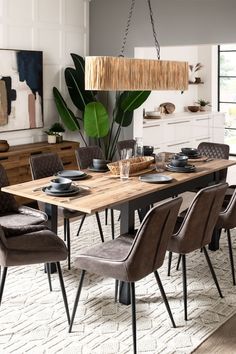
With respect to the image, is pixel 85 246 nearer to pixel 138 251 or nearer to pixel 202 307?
pixel 202 307

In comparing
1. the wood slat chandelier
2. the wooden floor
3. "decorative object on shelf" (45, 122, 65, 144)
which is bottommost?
the wooden floor

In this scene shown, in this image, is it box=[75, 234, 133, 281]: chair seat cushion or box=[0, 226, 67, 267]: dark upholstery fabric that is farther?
box=[0, 226, 67, 267]: dark upholstery fabric

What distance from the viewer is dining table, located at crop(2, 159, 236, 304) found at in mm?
3313

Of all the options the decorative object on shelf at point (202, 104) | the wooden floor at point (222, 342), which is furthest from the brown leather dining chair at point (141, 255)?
the decorative object on shelf at point (202, 104)

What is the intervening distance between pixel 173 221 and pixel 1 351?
1.21 meters

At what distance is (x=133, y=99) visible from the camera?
20.6 ft

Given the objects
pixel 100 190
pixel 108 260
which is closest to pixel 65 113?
pixel 100 190

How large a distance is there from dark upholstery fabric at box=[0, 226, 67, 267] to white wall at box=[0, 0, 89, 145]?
9.18 feet

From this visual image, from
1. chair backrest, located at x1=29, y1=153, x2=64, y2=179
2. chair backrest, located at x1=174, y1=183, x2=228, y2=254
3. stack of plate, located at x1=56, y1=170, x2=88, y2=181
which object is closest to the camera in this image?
chair backrest, located at x1=174, y1=183, x2=228, y2=254

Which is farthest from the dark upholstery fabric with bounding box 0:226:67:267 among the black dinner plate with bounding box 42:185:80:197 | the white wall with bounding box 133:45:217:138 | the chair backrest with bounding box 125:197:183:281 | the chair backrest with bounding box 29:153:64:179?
the white wall with bounding box 133:45:217:138

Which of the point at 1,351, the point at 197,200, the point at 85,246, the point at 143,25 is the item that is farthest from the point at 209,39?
the point at 1,351

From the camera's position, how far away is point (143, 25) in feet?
21.0

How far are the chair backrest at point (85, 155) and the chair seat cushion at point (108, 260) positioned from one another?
5.23ft

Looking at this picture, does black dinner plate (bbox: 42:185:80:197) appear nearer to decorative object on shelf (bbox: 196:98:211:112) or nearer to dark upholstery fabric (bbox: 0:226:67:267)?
dark upholstery fabric (bbox: 0:226:67:267)
